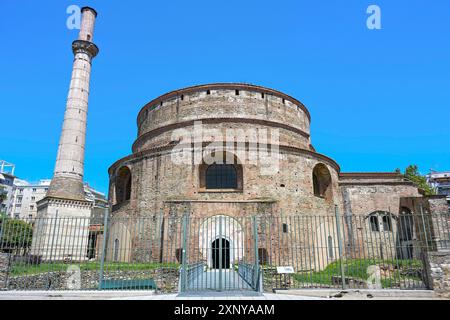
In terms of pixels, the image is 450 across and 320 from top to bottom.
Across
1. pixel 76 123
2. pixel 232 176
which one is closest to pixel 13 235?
pixel 76 123

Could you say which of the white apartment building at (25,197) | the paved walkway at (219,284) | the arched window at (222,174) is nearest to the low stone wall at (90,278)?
the paved walkway at (219,284)

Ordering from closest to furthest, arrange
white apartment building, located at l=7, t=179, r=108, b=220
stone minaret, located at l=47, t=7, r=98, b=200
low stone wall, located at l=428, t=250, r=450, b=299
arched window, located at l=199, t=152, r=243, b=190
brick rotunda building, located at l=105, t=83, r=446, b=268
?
low stone wall, located at l=428, t=250, r=450, b=299 < brick rotunda building, located at l=105, t=83, r=446, b=268 < arched window, located at l=199, t=152, r=243, b=190 < stone minaret, located at l=47, t=7, r=98, b=200 < white apartment building, located at l=7, t=179, r=108, b=220

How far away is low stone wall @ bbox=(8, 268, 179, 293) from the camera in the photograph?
9797mm

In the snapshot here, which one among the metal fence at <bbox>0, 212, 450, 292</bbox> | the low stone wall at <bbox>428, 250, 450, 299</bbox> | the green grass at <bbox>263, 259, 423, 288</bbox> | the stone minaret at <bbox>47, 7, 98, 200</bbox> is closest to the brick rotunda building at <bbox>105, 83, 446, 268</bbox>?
the metal fence at <bbox>0, 212, 450, 292</bbox>

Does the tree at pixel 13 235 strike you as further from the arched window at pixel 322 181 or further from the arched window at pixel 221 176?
the arched window at pixel 322 181

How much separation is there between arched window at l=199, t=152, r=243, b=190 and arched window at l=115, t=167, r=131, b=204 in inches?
205

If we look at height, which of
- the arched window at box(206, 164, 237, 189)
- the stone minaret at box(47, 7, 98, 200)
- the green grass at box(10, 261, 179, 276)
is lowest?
the green grass at box(10, 261, 179, 276)

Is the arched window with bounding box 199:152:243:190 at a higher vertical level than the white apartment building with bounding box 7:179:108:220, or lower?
lower

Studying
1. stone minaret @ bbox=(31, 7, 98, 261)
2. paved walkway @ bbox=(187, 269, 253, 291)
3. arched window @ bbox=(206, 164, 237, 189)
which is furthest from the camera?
arched window @ bbox=(206, 164, 237, 189)

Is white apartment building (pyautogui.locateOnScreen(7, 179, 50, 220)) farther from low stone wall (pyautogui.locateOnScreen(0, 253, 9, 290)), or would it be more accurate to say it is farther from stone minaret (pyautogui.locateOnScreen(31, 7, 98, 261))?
low stone wall (pyautogui.locateOnScreen(0, 253, 9, 290))

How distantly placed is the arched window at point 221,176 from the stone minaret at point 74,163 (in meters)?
6.28

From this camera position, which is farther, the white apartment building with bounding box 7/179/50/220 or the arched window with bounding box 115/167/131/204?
the white apartment building with bounding box 7/179/50/220

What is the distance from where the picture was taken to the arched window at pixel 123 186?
19.5 m
